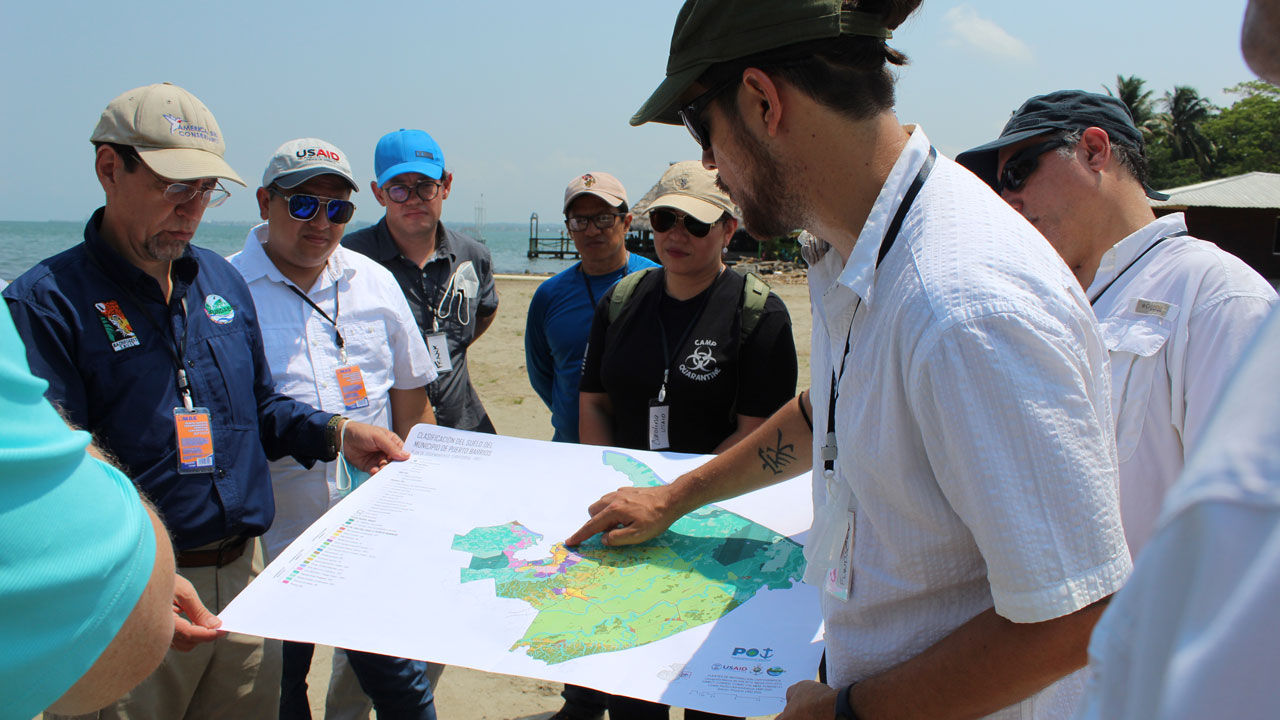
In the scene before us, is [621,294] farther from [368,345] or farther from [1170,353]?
[1170,353]

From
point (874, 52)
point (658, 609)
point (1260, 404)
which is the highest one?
point (874, 52)

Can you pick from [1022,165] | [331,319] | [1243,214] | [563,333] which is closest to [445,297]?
[563,333]

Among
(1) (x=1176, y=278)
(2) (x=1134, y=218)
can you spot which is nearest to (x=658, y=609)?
(1) (x=1176, y=278)

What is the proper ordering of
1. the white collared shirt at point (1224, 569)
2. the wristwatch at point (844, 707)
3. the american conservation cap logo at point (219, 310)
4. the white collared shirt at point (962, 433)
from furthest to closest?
the american conservation cap logo at point (219, 310) → the wristwatch at point (844, 707) → the white collared shirt at point (962, 433) → the white collared shirt at point (1224, 569)

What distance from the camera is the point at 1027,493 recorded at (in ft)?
3.29

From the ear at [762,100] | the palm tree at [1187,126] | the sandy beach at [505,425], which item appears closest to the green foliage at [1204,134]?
the palm tree at [1187,126]

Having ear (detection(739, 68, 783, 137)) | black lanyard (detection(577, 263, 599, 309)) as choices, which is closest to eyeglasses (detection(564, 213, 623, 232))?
black lanyard (detection(577, 263, 599, 309))

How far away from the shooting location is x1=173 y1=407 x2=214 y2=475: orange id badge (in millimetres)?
2361

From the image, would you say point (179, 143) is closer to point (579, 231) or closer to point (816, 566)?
point (579, 231)

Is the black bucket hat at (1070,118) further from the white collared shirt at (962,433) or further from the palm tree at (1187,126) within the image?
the palm tree at (1187,126)

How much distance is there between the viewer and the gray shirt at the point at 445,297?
159 inches

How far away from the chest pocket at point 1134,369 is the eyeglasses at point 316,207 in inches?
116

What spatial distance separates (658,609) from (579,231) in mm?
2596

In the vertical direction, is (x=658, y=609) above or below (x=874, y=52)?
below
